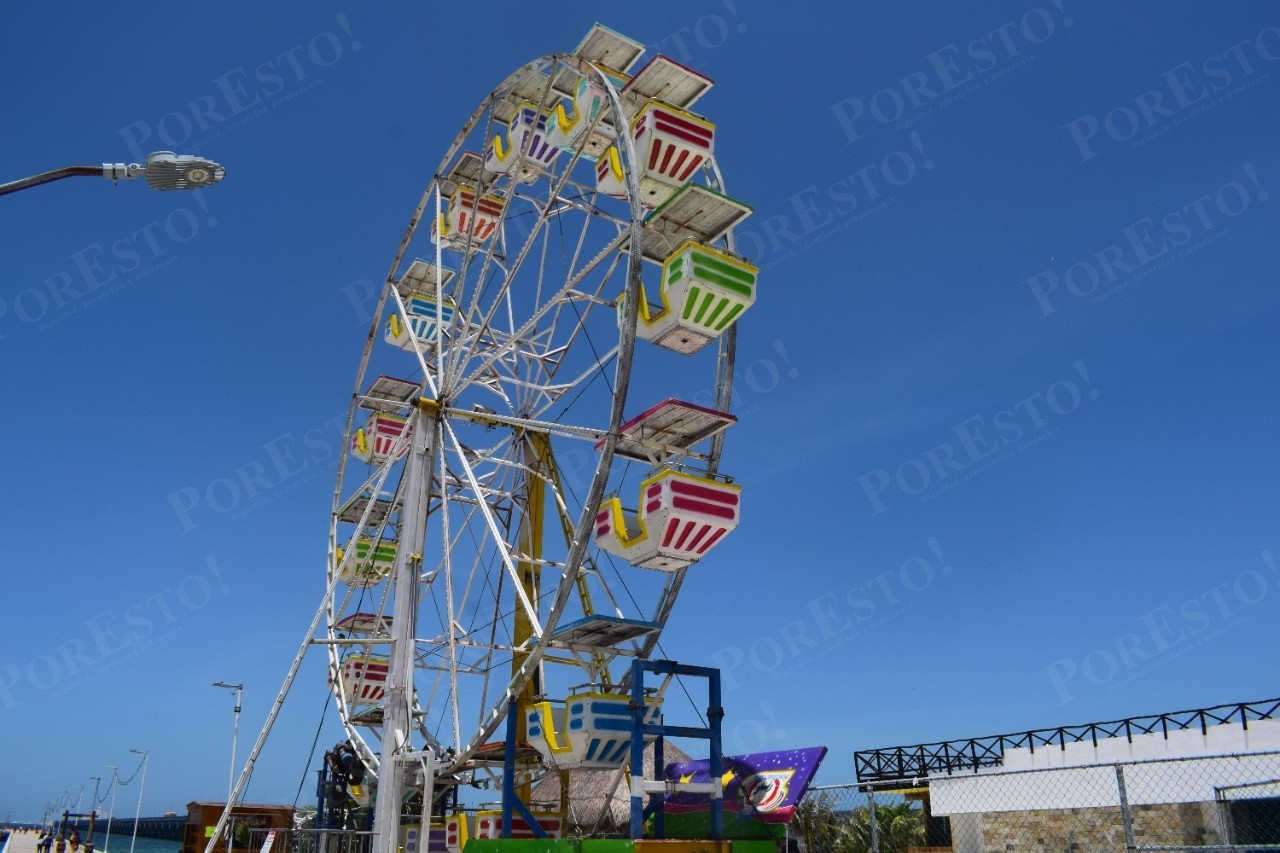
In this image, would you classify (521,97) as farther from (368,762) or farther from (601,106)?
(368,762)

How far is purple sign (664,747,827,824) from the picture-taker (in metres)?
16.6

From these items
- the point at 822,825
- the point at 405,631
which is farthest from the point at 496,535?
the point at 822,825

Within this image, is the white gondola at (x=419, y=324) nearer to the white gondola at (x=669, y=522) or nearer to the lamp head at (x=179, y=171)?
the white gondola at (x=669, y=522)

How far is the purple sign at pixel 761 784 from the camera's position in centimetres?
1664

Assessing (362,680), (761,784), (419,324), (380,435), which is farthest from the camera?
(380,435)

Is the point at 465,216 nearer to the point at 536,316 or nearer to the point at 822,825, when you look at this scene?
the point at 536,316

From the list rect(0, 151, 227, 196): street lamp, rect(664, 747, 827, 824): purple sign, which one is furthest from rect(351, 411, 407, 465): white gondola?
rect(0, 151, 227, 196): street lamp

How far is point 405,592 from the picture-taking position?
73.9 ft

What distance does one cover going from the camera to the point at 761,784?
17.3 meters

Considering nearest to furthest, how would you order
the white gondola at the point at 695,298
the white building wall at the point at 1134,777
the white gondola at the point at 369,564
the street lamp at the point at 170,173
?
the street lamp at the point at 170,173, the white gondola at the point at 695,298, the white building wall at the point at 1134,777, the white gondola at the point at 369,564

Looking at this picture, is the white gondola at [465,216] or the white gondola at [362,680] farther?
the white gondola at [465,216]

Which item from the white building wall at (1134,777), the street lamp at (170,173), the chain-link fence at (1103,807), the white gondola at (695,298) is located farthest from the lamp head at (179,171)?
the white building wall at (1134,777)

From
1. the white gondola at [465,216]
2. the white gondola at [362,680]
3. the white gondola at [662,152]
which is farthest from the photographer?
the white gondola at [465,216]

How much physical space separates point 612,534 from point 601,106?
9.21 m
